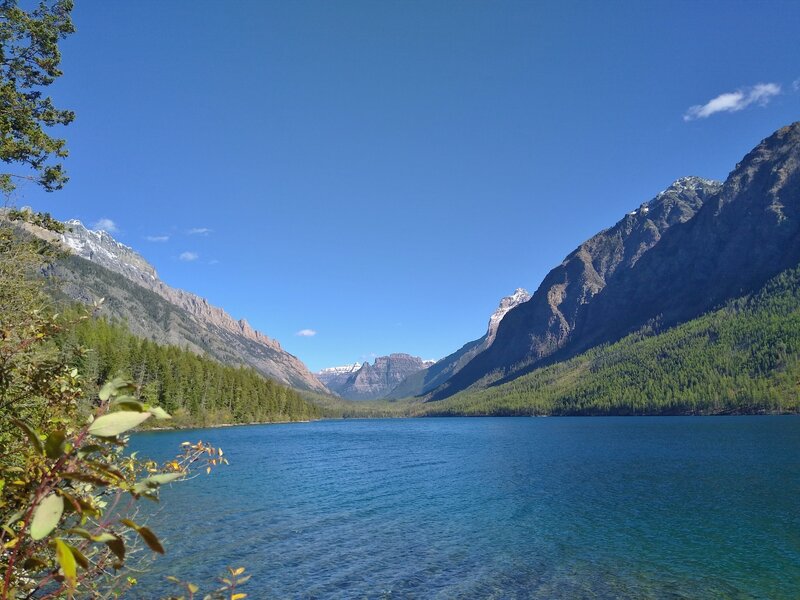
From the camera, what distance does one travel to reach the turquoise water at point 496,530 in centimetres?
2483

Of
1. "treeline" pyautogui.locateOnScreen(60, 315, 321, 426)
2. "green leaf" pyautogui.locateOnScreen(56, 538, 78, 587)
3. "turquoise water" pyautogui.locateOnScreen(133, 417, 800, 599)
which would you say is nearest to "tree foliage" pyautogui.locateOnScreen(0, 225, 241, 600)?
"green leaf" pyautogui.locateOnScreen(56, 538, 78, 587)

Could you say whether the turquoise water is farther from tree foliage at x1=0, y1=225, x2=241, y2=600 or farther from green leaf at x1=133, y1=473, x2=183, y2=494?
green leaf at x1=133, y1=473, x2=183, y2=494

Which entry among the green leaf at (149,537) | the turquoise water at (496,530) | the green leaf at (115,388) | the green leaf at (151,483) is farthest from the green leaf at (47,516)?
the turquoise water at (496,530)

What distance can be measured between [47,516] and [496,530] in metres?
37.6

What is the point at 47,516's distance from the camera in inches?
81.2

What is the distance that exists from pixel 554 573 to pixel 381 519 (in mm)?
15766

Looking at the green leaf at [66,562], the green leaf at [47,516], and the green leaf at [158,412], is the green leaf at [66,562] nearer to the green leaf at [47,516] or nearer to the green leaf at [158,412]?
the green leaf at [47,516]

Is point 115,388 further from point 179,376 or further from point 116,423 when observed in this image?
point 179,376

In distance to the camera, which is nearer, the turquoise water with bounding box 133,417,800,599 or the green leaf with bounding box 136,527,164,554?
the green leaf with bounding box 136,527,164,554

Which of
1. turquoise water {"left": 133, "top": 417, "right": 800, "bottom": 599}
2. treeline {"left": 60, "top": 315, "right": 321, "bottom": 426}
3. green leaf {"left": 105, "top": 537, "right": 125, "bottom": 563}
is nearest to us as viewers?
green leaf {"left": 105, "top": 537, "right": 125, "bottom": 563}

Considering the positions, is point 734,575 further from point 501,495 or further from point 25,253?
point 25,253

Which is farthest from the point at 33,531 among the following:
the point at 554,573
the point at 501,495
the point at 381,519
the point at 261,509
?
the point at 501,495

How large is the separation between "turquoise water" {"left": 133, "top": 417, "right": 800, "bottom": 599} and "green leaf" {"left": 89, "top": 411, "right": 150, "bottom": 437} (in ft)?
81.4

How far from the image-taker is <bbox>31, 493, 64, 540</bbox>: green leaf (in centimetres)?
199
